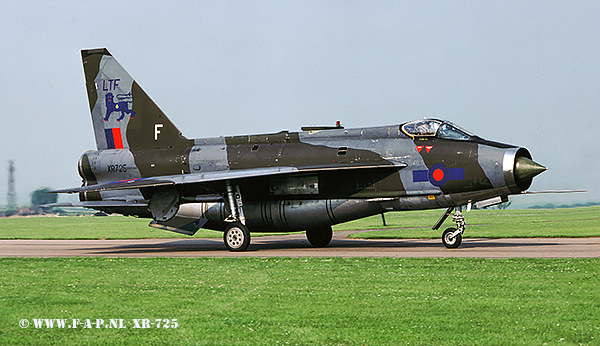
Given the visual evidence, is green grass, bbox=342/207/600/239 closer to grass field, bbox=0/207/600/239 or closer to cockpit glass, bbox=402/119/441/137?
grass field, bbox=0/207/600/239

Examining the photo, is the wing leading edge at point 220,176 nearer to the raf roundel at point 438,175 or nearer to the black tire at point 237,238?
the raf roundel at point 438,175

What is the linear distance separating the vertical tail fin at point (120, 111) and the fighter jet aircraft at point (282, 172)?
0.04 meters

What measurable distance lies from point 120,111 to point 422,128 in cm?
1132

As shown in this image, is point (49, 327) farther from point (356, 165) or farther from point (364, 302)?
point (356, 165)

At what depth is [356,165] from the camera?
17.8m

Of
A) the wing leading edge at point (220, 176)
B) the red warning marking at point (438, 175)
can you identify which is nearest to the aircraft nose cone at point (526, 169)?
the red warning marking at point (438, 175)

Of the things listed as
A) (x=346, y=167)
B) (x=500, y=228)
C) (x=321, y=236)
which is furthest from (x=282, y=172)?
(x=500, y=228)

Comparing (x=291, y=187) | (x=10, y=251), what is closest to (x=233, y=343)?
(x=291, y=187)

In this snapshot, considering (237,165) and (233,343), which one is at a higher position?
(237,165)

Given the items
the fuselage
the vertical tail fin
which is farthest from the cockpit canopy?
the vertical tail fin

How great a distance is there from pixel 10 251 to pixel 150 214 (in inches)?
188

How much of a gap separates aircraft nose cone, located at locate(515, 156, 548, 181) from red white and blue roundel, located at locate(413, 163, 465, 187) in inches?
58.5

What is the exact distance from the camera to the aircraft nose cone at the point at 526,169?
16250 millimetres

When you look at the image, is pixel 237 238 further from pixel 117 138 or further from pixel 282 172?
pixel 117 138
